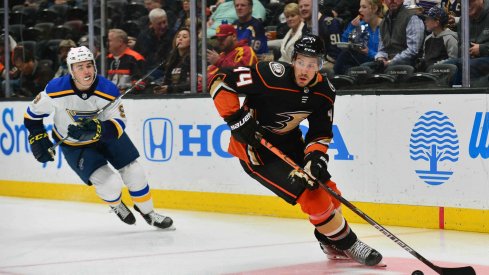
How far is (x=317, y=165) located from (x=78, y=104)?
2127 millimetres

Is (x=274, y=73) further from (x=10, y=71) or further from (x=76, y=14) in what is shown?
(x=10, y=71)

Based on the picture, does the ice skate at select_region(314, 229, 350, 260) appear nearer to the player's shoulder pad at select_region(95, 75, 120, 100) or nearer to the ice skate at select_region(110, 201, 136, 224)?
the ice skate at select_region(110, 201, 136, 224)

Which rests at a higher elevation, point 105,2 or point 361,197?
point 105,2

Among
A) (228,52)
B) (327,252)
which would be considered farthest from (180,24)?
(327,252)

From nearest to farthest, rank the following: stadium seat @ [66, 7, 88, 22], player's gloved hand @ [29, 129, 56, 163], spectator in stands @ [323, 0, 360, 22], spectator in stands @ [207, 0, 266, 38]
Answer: player's gloved hand @ [29, 129, 56, 163] < spectator in stands @ [323, 0, 360, 22] < spectator in stands @ [207, 0, 266, 38] < stadium seat @ [66, 7, 88, 22]

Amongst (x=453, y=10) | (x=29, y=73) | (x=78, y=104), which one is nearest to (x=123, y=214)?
(x=78, y=104)

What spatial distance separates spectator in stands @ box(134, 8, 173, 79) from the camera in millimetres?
7391

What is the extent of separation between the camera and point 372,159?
614cm

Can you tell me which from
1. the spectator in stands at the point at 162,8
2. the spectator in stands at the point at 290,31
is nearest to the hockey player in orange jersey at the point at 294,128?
the spectator in stands at the point at 290,31

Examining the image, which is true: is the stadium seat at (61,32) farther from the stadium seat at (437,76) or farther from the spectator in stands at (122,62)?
the stadium seat at (437,76)

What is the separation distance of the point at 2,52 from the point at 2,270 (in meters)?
4.58

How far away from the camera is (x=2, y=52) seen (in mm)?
8758

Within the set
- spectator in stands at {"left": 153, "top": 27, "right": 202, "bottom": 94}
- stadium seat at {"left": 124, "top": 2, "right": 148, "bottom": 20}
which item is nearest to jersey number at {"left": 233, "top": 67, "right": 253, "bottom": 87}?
spectator in stands at {"left": 153, "top": 27, "right": 202, "bottom": 94}

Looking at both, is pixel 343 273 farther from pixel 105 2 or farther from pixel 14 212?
pixel 105 2
